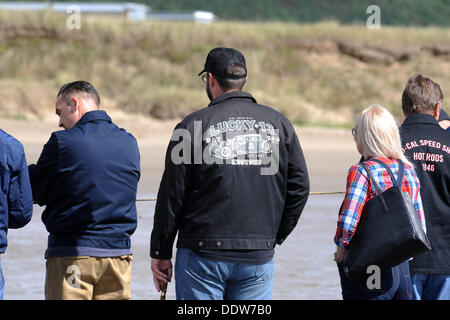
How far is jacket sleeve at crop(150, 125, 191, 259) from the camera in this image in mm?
3930

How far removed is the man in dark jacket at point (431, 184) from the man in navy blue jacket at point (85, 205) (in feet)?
4.69

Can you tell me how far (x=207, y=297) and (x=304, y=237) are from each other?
648cm

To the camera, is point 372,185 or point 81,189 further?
point 81,189

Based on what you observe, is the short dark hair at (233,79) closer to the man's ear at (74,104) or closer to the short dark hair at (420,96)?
the man's ear at (74,104)

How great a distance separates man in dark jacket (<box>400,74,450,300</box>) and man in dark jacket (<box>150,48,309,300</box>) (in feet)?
2.62

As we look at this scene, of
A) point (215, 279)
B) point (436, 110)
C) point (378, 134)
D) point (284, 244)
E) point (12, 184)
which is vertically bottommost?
point (284, 244)

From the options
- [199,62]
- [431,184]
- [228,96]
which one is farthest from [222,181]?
[199,62]

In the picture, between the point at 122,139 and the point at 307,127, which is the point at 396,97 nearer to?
the point at 307,127

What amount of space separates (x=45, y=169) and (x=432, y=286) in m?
1.97

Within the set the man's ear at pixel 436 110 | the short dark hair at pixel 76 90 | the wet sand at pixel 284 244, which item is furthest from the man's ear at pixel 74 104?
the wet sand at pixel 284 244

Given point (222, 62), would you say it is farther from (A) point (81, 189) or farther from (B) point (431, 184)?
(B) point (431, 184)

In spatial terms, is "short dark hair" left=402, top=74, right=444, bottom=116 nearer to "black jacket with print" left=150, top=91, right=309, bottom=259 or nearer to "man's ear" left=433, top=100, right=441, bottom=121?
"man's ear" left=433, top=100, right=441, bottom=121

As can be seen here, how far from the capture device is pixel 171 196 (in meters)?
3.96

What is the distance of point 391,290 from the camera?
405 centimetres
